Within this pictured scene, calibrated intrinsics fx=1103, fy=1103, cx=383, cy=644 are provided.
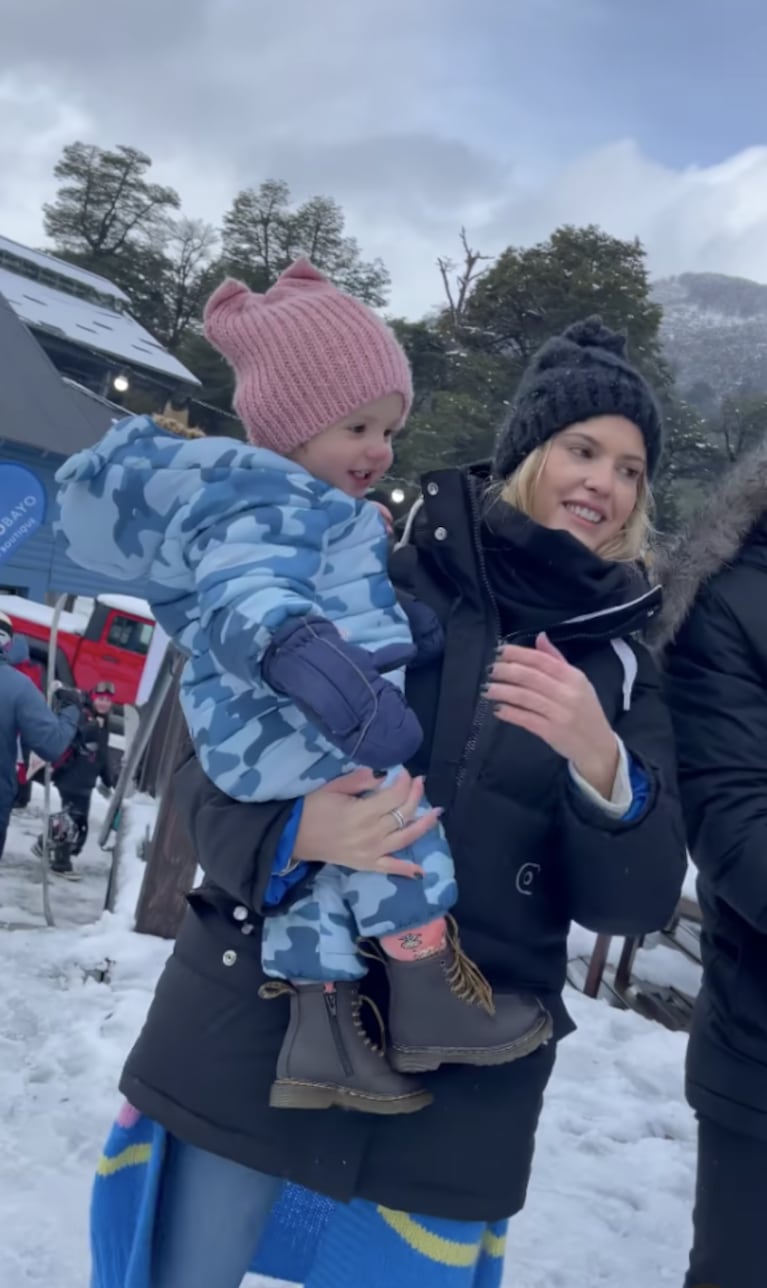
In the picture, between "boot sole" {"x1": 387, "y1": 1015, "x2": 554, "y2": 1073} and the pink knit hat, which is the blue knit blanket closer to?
"boot sole" {"x1": 387, "y1": 1015, "x2": 554, "y2": 1073}

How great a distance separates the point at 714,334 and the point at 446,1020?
69.3 m

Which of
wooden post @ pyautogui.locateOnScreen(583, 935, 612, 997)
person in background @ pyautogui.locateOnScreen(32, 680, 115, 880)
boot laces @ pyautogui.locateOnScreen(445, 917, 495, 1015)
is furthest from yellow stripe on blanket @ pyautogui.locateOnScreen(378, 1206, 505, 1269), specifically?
person in background @ pyautogui.locateOnScreen(32, 680, 115, 880)

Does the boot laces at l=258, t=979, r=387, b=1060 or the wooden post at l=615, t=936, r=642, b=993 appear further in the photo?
the wooden post at l=615, t=936, r=642, b=993

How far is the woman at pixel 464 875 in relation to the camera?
5.08 ft

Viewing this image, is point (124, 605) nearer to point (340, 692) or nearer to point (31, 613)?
point (31, 613)

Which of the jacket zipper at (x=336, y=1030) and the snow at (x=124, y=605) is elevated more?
the jacket zipper at (x=336, y=1030)

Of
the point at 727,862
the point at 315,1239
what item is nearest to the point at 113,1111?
the point at 315,1239

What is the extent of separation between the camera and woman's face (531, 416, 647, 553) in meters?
1.80

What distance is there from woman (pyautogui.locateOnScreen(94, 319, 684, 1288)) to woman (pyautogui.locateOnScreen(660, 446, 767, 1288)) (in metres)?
0.17

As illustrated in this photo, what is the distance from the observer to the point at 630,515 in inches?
73.5

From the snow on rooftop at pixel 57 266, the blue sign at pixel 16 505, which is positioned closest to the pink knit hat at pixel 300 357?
the blue sign at pixel 16 505

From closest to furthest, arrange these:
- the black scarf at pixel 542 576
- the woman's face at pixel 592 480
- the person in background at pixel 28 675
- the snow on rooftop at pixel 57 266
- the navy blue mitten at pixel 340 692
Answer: the navy blue mitten at pixel 340 692
the black scarf at pixel 542 576
the woman's face at pixel 592 480
the person in background at pixel 28 675
the snow on rooftop at pixel 57 266

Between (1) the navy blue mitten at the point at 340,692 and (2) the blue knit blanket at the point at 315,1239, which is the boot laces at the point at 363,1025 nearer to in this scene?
(2) the blue knit blanket at the point at 315,1239

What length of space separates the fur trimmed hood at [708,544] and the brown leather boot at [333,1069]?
2.72ft
